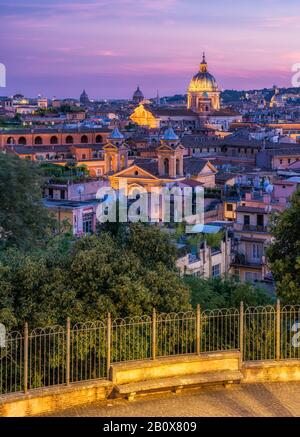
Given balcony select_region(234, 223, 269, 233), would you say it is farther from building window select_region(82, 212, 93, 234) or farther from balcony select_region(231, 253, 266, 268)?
building window select_region(82, 212, 93, 234)

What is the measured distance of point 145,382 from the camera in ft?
33.3

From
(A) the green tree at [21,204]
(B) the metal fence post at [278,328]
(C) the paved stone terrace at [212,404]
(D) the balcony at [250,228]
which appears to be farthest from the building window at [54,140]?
(C) the paved stone terrace at [212,404]

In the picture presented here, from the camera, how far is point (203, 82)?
147625 millimetres

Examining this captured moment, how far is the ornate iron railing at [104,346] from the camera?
33.3ft

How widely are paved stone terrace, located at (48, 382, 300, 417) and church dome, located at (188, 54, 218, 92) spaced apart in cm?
13759

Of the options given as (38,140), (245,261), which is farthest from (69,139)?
(245,261)

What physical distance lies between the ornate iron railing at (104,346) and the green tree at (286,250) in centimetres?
435

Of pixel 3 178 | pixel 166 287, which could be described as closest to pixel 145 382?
pixel 166 287

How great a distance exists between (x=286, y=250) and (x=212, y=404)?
7.79 meters

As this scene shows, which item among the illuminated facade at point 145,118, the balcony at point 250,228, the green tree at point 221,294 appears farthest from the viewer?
the illuminated facade at point 145,118

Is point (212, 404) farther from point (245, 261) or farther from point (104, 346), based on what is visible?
point (245, 261)

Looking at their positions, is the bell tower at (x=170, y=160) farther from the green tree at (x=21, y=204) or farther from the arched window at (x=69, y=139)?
the arched window at (x=69, y=139)

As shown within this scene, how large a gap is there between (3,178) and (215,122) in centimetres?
11215
